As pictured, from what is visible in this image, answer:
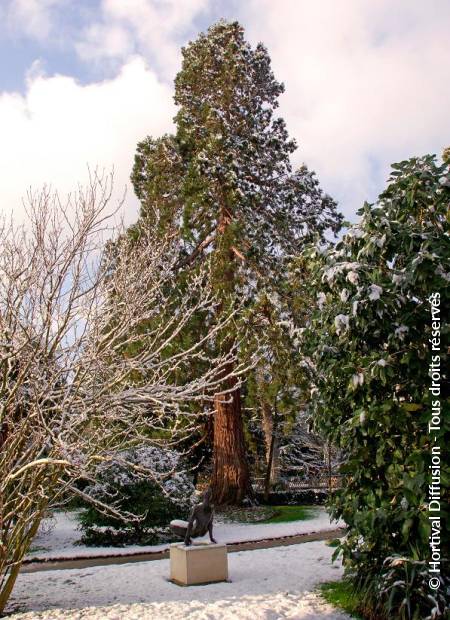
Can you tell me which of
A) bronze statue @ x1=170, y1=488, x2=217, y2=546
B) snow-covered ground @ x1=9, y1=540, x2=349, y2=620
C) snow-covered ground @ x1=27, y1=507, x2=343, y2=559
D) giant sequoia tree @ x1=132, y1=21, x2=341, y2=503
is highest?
giant sequoia tree @ x1=132, y1=21, x2=341, y2=503

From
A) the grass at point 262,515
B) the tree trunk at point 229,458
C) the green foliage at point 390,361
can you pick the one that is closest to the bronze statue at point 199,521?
the green foliage at point 390,361

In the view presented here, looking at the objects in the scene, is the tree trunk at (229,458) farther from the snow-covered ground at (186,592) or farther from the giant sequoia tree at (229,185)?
the snow-covered ground at (186,592)

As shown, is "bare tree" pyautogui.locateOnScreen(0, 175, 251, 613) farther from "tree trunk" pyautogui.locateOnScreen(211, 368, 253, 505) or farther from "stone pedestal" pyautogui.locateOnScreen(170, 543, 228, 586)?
"tree trunk" pyautogui.locateOnScreen(211, 368, 253, 505)

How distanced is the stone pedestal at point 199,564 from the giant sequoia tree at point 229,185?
7.43 m

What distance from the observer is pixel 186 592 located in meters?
7.94

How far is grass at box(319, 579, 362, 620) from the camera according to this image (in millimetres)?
6578

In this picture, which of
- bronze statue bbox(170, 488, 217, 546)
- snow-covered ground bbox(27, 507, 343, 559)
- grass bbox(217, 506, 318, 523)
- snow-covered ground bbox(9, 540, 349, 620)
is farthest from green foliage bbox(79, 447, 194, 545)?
bronze statue bbox(170, 488, 217, 546)

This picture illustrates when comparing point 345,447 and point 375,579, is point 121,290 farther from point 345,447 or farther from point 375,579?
point 375,579

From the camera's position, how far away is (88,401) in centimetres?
636

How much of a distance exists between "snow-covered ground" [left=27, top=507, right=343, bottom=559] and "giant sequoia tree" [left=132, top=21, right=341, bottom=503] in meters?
2.59

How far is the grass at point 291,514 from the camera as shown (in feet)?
51.0

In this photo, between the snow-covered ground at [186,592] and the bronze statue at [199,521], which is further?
the bronze statue at [199,521]

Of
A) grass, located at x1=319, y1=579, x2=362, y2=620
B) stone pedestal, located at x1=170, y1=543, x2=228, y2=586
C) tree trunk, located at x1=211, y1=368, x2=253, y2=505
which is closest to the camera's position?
grass, located at x1=319, y1=579, x2=362, y2=620

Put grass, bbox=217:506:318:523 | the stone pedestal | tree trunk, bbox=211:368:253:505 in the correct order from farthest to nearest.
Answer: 1. tree trunk, bbox=211:368:253:505
2. grass, bbox=217:506:318:523
3. the stone pedestal
